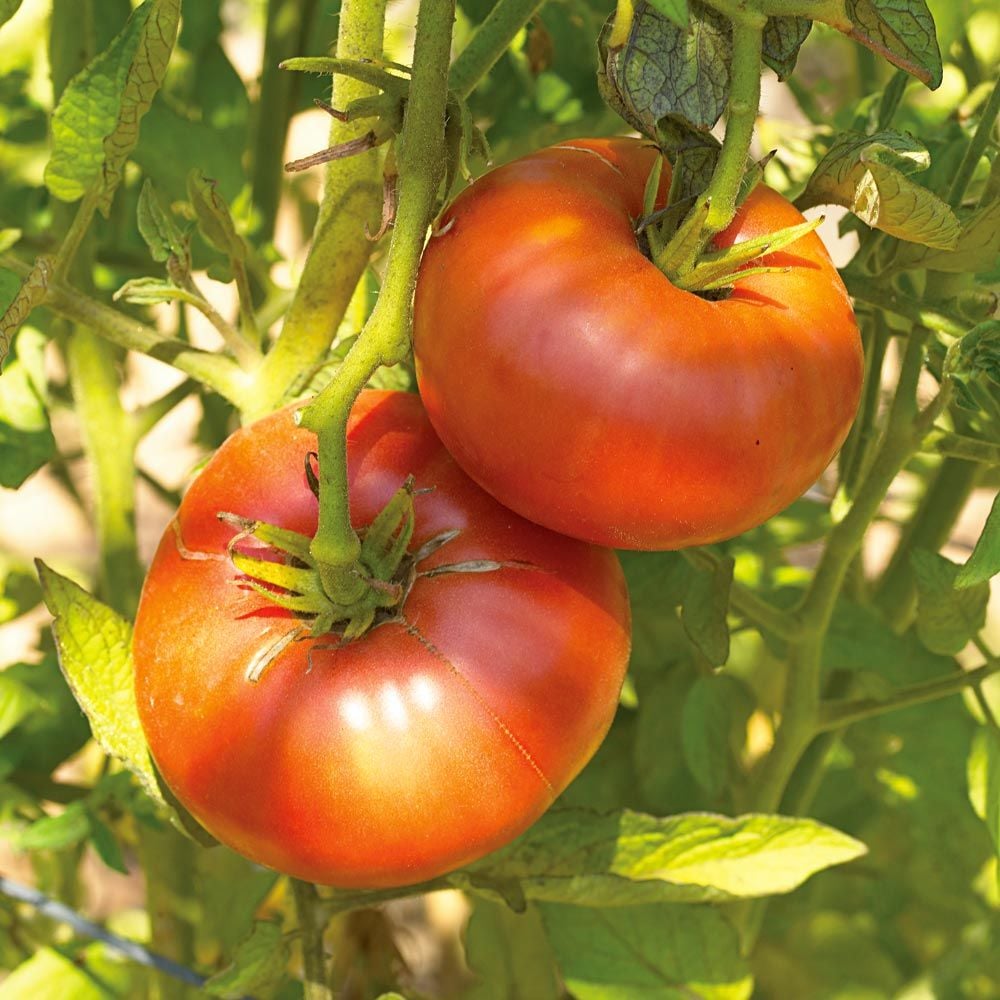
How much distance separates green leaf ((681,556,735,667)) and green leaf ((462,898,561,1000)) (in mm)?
409

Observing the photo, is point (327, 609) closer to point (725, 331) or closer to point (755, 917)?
point (725, 331)

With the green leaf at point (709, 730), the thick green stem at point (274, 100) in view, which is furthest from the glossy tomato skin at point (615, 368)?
the thick green stem at point (274, 100)

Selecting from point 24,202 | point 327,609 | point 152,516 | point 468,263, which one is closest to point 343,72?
point 468,263

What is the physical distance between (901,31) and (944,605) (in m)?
0.33

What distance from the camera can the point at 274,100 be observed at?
92cm

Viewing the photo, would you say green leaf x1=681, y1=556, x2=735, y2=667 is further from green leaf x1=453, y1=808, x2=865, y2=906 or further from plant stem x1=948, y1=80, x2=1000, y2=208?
plant stem x1=948, y1=80, x2=1000, y2=208

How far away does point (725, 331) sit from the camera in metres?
0.46

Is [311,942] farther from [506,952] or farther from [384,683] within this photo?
[506,952]

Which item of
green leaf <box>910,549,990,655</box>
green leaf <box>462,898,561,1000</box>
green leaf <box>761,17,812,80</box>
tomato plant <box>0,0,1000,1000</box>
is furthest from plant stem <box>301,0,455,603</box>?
green leaf <box>462,898,561,1000</box>

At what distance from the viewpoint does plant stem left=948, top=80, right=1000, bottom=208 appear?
564 mm

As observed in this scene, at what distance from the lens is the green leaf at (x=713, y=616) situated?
0.62 meters

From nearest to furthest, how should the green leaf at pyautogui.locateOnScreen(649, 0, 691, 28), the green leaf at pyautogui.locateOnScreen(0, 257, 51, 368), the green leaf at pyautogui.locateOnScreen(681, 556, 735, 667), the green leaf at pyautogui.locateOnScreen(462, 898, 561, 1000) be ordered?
the green leaf at pyautogui.locateOnScreen(649, 0, 691, 28)
the green leaf at pyautogui.locateOnScreen(0, 257, 51, 368)
the green leaf at pyautogui.locateOnScreen(681, 556, 735, 667)
the green leaf at pyautogui.locateOnScreen(462, 898, 561, 1000)

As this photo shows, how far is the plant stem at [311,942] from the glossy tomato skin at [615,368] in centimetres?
26

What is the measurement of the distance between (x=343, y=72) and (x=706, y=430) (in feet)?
0.60
